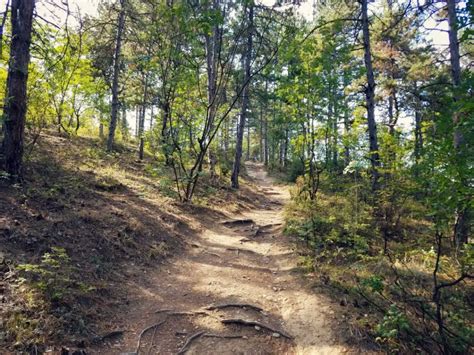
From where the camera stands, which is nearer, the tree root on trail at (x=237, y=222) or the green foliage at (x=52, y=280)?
the green foliage at (x=52, y=280)

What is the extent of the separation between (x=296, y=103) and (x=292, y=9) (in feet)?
11.8

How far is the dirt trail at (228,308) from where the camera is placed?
3801 mm

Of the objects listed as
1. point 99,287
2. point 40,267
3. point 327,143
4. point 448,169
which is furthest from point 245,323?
point 327,143

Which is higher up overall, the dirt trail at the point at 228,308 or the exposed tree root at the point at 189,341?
the dirt trail at the point at 228,308

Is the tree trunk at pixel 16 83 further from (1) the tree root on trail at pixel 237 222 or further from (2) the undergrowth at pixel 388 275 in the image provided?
(2) the undergrowth at pixel 388 275

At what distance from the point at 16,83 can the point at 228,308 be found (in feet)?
20.1

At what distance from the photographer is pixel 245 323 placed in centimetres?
424

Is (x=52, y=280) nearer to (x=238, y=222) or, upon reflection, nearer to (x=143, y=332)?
(x=143, y=332)

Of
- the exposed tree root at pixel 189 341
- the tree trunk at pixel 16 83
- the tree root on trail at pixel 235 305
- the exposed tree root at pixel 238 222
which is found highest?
the tree trunk at pixel 16 83

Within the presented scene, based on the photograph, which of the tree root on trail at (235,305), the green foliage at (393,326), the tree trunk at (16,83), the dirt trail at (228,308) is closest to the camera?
the green foliage at (393,326)

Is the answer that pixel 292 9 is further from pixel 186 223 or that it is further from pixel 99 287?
pixel 99 287

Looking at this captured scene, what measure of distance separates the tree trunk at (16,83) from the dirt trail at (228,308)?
3.96m

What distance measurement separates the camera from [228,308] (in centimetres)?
466

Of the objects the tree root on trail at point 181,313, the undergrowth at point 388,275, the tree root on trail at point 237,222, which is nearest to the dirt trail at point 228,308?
the tree root on trail at point 181,313
